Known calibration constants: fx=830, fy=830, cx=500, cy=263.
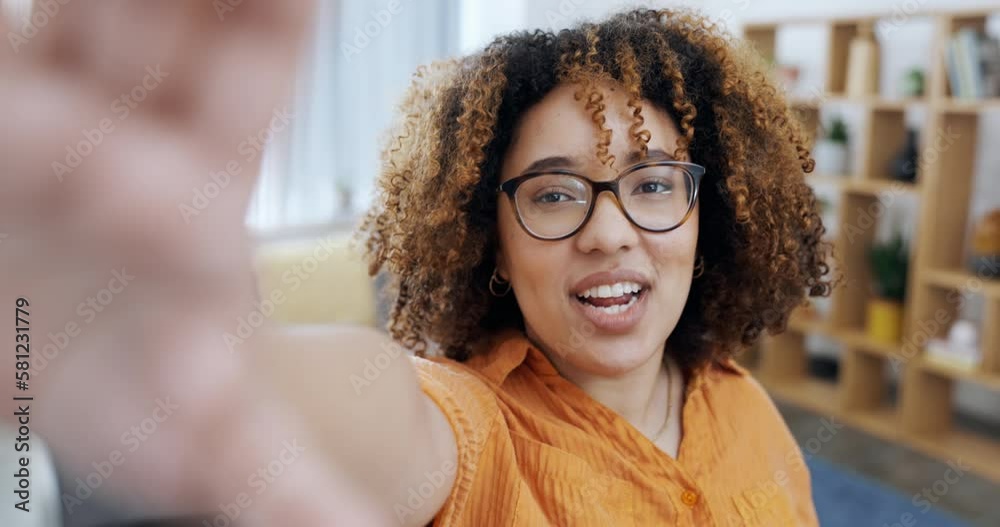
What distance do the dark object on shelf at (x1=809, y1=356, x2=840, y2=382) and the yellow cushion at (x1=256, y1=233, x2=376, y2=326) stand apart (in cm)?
237

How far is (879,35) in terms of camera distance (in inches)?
156

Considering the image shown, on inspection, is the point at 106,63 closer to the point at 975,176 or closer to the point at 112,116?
the point at 112,116

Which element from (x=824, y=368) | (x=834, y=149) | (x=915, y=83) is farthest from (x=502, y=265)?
(x=824, y=368)

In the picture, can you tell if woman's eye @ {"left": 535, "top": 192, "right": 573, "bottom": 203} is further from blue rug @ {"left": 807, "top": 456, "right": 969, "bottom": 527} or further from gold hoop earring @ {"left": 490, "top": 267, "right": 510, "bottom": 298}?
blue rug @ {"left": 807, "top": 456, "right": 969, "bottom": 527}

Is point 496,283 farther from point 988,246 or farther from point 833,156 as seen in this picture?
point 833,156

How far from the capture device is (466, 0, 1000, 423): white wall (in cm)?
363

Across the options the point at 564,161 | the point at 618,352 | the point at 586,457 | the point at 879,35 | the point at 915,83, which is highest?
the point at 879,35

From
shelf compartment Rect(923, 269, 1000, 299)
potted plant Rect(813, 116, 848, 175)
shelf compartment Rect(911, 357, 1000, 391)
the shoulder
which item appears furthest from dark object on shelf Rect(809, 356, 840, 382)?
the shoulder

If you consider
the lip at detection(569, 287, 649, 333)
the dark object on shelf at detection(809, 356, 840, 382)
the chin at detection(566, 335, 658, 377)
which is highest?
the lip at detection(569, 287, 649, 333)

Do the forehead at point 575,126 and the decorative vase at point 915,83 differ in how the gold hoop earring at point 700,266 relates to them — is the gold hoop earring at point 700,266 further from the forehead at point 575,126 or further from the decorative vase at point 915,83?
the decorative vase at point 915,83

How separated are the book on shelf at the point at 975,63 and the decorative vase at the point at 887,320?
939 mm

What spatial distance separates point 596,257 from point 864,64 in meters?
3.22

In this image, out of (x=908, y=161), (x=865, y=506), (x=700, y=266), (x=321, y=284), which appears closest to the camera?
(x=700, y=266)

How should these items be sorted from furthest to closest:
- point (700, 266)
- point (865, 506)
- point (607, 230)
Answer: point (865, 506), point (700, 266), point (607, 230)
